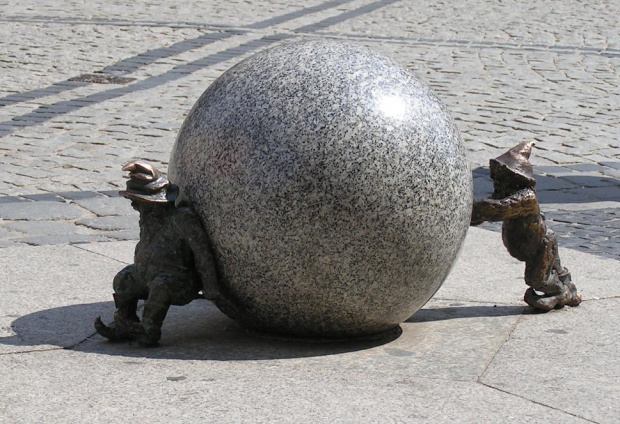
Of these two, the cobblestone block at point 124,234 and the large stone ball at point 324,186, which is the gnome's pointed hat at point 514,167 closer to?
the large stone ball at point 324,186

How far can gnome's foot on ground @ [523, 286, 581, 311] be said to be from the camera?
5.41 metres

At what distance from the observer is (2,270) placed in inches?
231

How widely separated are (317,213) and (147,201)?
0.75m

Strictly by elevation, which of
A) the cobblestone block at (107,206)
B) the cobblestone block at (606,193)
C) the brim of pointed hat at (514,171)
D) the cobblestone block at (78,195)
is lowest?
the cobblestone block at (78,195)

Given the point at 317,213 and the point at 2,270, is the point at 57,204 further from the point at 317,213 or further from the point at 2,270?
the point at 317,213

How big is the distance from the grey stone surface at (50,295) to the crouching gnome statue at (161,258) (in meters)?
0.31

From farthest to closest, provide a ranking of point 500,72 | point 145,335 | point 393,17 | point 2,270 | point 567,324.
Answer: point 393,17, point 500,72, point 2,270, point 567,324, point 145,335

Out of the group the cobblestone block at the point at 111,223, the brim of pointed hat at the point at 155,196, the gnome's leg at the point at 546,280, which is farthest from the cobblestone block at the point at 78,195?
the gnome's leg at the point at 546,280

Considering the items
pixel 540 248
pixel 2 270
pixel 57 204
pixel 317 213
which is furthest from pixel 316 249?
pixel 57 204

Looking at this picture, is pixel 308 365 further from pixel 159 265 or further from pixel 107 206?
pixel 107 206

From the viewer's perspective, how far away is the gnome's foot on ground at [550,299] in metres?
5.41

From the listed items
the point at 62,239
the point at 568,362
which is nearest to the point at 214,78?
the point at 62,239

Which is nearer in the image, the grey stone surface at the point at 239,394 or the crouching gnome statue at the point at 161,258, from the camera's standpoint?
the grey stone surface at the point at 239,394

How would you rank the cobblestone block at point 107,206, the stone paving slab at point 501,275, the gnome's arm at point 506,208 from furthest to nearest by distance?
the cobblestone block at point 107,206
the stone paving slab at point 501,275
the gnome's arm at point 506,208
